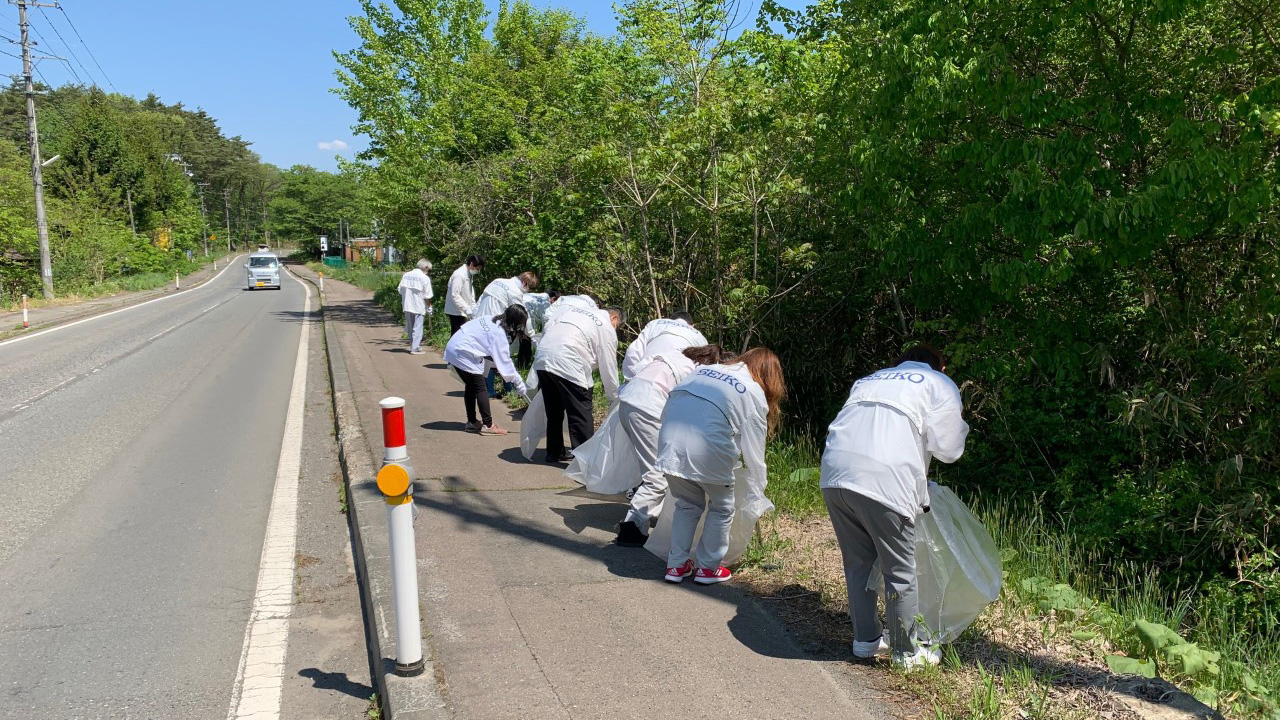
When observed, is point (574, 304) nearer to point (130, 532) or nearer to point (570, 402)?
point (570, 402)

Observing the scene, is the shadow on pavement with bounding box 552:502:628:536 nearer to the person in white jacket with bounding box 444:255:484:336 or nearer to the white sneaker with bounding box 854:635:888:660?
the white sneaker with bounding box 854:635:888:660

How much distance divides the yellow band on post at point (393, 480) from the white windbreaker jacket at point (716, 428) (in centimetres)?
175

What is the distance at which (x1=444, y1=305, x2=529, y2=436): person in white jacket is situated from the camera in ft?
29.2

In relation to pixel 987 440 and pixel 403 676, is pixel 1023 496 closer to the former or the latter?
pixel 987 440

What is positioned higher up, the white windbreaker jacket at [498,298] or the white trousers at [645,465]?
the white windbreaker jacket at [498,298]

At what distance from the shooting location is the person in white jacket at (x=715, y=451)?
16.0 ft

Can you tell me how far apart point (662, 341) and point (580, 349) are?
4.35ft

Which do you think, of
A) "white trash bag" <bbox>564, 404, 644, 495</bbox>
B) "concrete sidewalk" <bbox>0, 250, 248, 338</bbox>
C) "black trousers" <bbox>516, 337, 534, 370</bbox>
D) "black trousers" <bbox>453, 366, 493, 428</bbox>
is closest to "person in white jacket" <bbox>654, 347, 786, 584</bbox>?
"white trash bag" <bbox>564, 404, 644, 495</bbox>

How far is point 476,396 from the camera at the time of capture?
919 centimetres

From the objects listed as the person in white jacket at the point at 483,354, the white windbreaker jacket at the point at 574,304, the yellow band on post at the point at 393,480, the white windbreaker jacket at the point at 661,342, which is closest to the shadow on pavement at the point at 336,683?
the yellow band on post at the point at 393,480

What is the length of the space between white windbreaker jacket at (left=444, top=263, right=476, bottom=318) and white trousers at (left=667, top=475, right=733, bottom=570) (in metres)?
9.42

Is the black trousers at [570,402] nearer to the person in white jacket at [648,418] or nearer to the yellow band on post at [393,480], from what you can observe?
the person in white jacket at [648,418]

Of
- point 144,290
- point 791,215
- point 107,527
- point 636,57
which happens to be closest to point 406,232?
point 636,57

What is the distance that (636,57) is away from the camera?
1197cm
